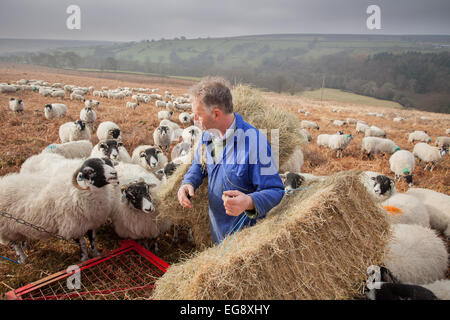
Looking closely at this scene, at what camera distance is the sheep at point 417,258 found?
3869 mm

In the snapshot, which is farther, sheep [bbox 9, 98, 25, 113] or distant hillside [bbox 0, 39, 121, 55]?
distant hillside [bbox 0, 39, 121, 55]

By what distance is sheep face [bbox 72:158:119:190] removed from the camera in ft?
13.4

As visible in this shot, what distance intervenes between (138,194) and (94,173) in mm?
874

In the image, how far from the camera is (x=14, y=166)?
7.22m

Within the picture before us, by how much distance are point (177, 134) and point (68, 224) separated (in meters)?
8.97

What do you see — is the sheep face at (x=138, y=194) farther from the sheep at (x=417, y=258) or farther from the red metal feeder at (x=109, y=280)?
the sheep at (x=417, y=258)

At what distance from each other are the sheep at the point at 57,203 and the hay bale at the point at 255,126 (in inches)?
42.9

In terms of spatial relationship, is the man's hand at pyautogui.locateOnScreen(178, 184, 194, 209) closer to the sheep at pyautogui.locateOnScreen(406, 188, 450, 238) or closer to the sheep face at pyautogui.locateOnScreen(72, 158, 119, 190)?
the sheep face at pyautogui.locateOnScreen(72, 158, 119, 190)

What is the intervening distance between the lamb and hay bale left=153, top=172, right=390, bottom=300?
16343mm

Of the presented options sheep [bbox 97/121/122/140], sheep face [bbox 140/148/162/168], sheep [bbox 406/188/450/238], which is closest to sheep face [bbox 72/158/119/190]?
sheep face [bbox 140/148/162/168]

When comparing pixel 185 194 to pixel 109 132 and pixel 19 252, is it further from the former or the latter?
pixel 109 132

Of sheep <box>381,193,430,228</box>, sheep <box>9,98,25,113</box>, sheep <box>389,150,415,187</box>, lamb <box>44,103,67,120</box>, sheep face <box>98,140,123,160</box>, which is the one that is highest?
sheep <box>9,98,25,113</box>

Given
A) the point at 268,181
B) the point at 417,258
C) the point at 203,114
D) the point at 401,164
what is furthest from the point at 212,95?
the point at 401,164
